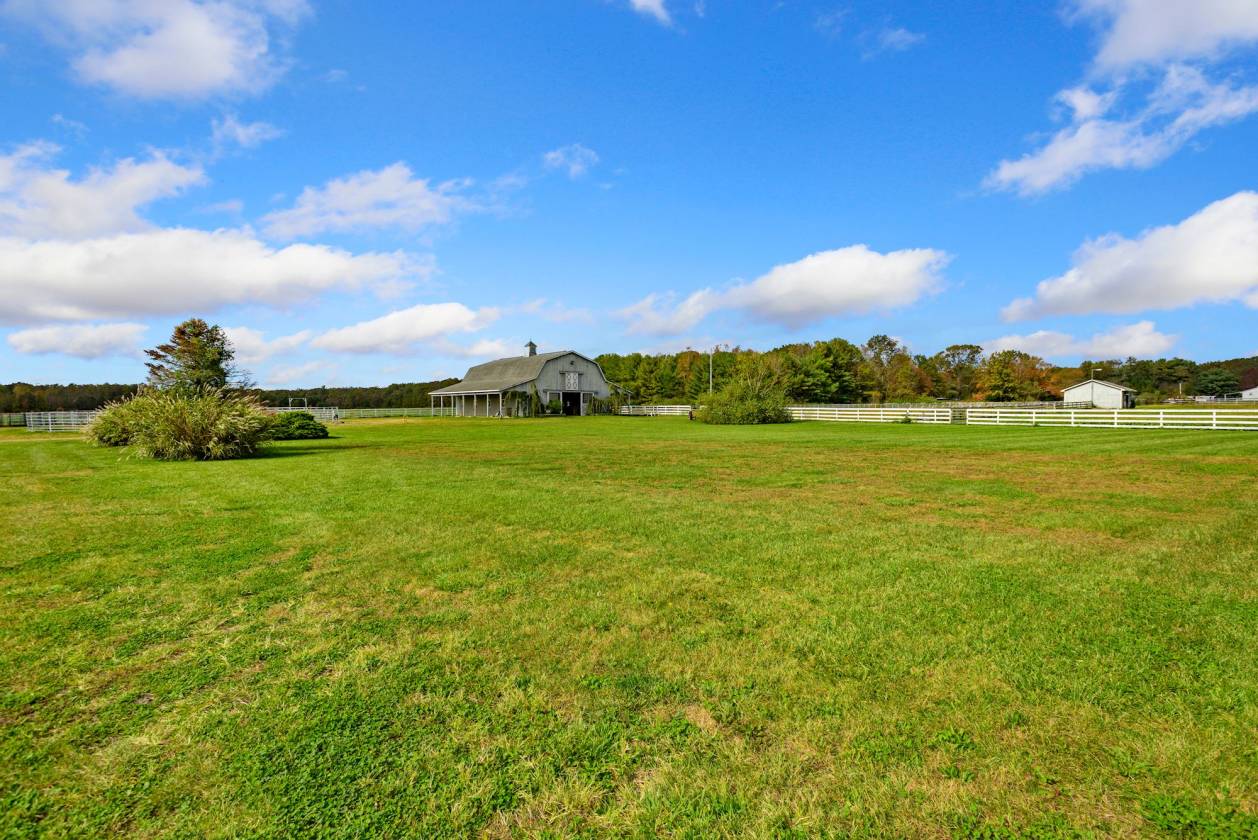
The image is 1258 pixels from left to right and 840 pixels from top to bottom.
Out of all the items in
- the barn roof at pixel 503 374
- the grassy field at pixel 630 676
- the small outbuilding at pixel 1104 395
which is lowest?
the grassy field at pixel 630 676

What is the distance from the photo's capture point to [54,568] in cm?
504

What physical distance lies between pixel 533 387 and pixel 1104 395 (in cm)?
5736

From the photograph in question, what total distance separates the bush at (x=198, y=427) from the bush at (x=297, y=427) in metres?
6.23

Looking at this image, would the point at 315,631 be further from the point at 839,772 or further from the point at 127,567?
the point at 839,772

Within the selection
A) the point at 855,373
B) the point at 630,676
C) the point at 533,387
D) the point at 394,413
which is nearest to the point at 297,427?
the point at 630,676

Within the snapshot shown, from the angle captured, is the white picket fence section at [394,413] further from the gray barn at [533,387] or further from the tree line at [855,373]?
the tree line at [855,373]

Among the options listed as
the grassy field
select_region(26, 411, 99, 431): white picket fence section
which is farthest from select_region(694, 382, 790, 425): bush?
select_region(26, 411, 99, 431): white picket fence section

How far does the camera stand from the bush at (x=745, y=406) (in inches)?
1464

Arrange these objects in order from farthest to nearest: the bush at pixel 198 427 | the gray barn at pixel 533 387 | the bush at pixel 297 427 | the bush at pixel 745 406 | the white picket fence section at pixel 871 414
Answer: the gray barn at pixel 533 387 < the bush at pixel 745 406 < the white picket fence section at pixel 871 414 < the bush at pixel 297 427 < the bush at pixel 198 427

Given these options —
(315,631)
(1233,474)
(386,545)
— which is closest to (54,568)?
(386,545)

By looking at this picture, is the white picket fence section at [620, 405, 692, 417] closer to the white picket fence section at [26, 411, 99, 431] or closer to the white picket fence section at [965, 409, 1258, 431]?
the white picket fence section at [965, 409, 1258, 431]

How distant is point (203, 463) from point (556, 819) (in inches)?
578

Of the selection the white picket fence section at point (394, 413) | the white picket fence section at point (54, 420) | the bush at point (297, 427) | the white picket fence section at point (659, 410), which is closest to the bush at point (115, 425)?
the bush at point (297, 427)

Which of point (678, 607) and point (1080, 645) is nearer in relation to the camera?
point (1080, 645)
